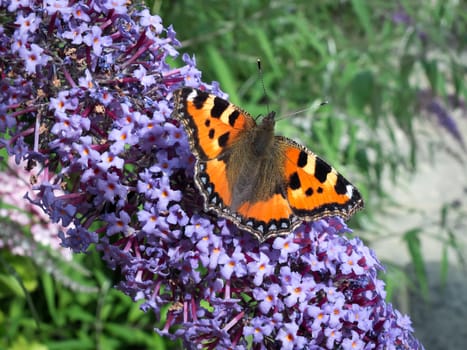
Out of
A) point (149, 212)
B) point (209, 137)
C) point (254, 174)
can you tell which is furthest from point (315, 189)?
point (149, 212)

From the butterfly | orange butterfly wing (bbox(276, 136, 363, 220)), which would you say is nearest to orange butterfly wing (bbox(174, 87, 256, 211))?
the butterfly

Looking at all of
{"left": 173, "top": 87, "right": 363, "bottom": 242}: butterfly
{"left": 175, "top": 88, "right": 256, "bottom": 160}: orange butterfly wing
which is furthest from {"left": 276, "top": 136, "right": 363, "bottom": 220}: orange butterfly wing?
{"left": 175, "top": 88, "right": 256, "bottom": 160}: orange butterfly wing

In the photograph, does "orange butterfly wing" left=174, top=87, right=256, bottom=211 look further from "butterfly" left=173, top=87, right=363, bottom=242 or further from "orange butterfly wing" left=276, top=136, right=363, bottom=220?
"orange butterfly wing" left=276, top=136, right=363, bottom=220

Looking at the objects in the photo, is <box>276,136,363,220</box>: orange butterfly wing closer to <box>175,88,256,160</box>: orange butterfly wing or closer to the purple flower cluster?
the purple flower cluster

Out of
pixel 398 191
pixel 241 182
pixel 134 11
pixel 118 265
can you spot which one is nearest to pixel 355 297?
pixel 241 182

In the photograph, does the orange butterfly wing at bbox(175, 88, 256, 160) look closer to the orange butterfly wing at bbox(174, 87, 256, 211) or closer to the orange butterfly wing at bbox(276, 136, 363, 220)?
the orange butterfly wing at bbox(174, 87, 256, 211)

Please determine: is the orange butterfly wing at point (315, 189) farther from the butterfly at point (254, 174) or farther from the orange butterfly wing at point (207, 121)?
the orange butterfly wing at point (207, 121)
